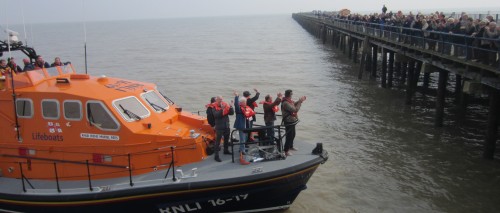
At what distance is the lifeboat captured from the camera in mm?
7543

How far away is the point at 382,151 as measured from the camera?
1345 centimetres

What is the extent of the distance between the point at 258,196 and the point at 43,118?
426 centimetres

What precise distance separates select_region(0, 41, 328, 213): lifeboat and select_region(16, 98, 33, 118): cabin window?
2 centimetres

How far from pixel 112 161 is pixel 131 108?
1057 mm

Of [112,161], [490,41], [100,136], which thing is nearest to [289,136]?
[112,161]

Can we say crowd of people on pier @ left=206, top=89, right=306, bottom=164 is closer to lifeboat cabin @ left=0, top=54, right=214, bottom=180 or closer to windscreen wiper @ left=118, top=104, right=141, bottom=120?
lifeboat cabin @ left=0, top=54, right=214, bottom=180

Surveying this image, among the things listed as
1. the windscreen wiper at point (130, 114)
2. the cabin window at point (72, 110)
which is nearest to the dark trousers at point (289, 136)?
the windscreen wiper at point (130, 114)

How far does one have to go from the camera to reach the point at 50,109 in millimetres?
8055

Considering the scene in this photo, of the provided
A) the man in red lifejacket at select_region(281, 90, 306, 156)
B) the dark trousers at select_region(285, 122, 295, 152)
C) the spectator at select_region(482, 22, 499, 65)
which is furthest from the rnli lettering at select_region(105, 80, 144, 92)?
the spectator at select_region(482, 22, 499, 65)

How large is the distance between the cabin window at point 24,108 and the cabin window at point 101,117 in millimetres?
1185

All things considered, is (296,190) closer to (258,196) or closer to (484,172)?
(258,196)

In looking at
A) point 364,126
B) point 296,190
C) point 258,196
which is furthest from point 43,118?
point 364,126

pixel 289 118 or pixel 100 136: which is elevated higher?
pixel 289 118

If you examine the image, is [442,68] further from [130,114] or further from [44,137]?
[44,137]
